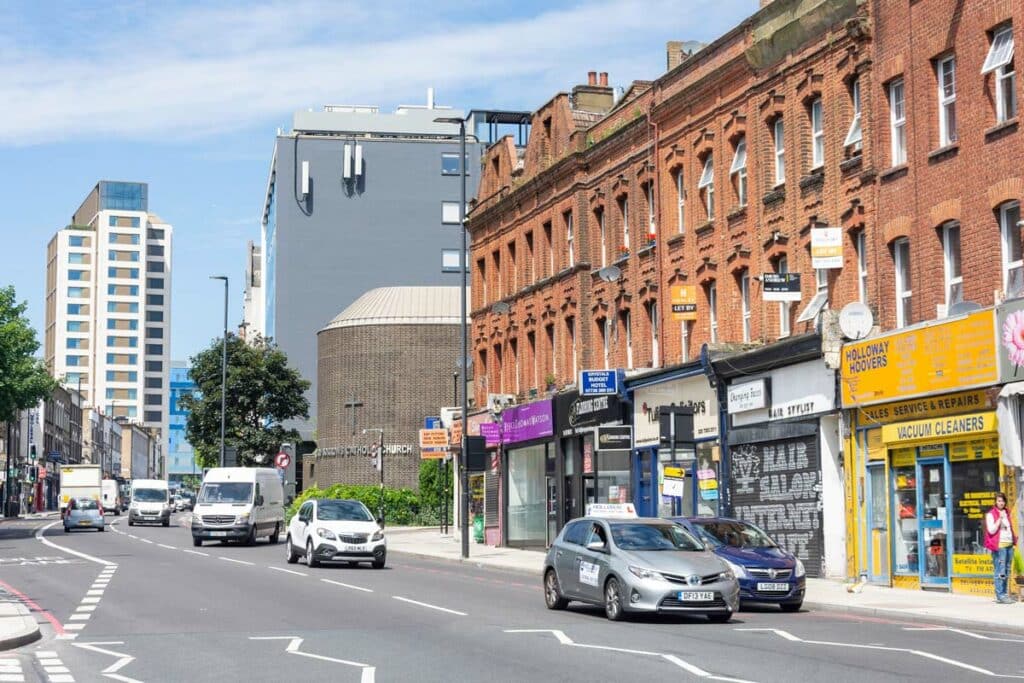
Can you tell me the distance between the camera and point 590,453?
42656 millimetres

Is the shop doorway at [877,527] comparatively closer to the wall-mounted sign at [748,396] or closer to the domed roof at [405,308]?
the wall-mounted sign at [748,396]

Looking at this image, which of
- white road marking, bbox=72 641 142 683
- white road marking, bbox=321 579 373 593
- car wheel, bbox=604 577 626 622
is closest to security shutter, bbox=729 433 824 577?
white road marking, bbox=321 579 373 593

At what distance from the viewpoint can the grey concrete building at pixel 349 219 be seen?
110438 mm

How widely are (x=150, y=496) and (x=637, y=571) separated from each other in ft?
193

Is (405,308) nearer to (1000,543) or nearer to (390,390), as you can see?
(390,390)

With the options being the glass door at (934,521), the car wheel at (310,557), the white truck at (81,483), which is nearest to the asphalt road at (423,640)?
the glass door at (934,521)

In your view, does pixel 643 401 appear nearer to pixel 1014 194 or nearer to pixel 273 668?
pixel 1014 194

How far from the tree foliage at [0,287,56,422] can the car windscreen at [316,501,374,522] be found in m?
33.3

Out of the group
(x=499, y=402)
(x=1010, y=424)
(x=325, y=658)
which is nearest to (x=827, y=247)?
(x=1010, y=424)

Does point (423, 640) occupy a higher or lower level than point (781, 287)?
lower

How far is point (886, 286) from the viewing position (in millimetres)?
28422

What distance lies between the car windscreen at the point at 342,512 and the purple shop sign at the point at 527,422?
10.2 m

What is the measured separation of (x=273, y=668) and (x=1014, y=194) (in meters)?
15.5

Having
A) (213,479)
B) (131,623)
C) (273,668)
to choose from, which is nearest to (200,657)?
(273,668)
